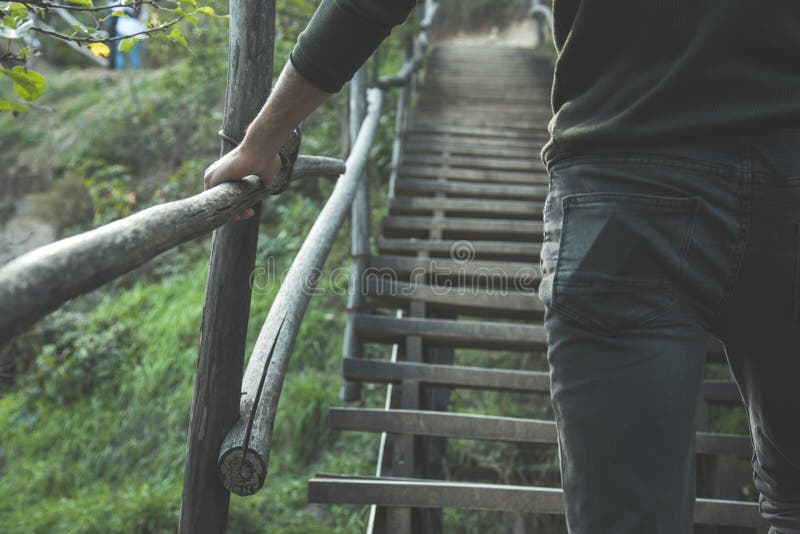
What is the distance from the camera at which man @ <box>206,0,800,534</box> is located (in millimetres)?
851

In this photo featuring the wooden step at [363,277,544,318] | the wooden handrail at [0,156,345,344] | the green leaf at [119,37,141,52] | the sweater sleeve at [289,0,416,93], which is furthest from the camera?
the wooden step at [363,277,544,318]

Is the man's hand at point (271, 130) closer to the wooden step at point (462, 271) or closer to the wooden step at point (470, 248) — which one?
the wooden step at point (462, 271)

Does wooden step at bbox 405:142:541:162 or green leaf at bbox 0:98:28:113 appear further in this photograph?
wooden step at bbox 405:142:541:162

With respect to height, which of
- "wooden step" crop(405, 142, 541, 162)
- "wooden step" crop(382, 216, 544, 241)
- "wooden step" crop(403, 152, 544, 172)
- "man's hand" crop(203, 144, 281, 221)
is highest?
"wooden step" crop(405, 142, 541, 162)

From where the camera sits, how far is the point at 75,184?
285 inches

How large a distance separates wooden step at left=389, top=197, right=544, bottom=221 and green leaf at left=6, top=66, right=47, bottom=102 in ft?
9.50

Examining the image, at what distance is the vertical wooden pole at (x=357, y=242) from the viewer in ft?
10.6

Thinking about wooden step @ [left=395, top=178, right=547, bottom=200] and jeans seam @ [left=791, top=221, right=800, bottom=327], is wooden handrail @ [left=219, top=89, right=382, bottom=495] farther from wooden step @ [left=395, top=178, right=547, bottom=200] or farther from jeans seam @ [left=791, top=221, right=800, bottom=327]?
wooden step @ [left=395, top=178, right=547, bottom=200]

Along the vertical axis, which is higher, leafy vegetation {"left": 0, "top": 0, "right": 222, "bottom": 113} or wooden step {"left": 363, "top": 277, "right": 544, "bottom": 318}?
leafy vegetation {"left": 0, "top": 0, "right": 222, "bottom": 113}

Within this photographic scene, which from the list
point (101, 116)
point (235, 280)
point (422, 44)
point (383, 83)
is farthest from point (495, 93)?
point (235, 280)

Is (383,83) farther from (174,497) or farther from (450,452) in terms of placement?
(174,497)

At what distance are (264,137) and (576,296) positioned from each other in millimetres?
554

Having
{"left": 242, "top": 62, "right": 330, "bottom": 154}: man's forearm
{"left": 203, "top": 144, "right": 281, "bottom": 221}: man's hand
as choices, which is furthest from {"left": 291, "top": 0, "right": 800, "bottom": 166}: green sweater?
{"left": 203, "top": 144, "right": 281, "bottom": 221}: man's hand

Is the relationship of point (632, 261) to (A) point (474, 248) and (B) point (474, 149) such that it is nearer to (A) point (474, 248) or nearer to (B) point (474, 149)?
(A) point (474, 248)
